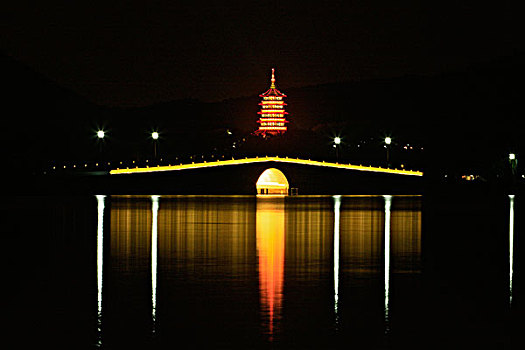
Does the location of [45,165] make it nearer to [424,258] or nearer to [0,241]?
[0,241]

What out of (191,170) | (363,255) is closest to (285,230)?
(363,255)

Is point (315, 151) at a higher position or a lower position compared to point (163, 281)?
higher

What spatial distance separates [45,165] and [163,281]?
290 feet

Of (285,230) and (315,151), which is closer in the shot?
(285,230)

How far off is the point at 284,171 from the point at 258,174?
3253 mm

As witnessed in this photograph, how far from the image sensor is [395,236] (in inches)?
1497

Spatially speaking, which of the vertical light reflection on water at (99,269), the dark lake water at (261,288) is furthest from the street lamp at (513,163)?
the dark lake water at (261,288)

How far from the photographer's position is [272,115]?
168500 mm

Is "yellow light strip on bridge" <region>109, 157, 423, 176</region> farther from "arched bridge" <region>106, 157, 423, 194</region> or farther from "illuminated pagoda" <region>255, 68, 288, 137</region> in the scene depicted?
"illuminated pagoda" <region>255, 68, 288, 137</region>

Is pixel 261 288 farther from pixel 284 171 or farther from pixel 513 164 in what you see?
pixel 513 164

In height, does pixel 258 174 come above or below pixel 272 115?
below

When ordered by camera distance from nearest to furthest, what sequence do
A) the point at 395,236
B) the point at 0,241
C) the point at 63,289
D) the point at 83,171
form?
the point at 63,289 → the point at 0,241 → the point at 395,236 → the point at 83,171

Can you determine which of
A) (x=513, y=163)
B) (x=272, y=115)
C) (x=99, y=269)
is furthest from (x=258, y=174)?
(x=99, y=269)

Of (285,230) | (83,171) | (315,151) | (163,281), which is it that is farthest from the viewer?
(315,151)
